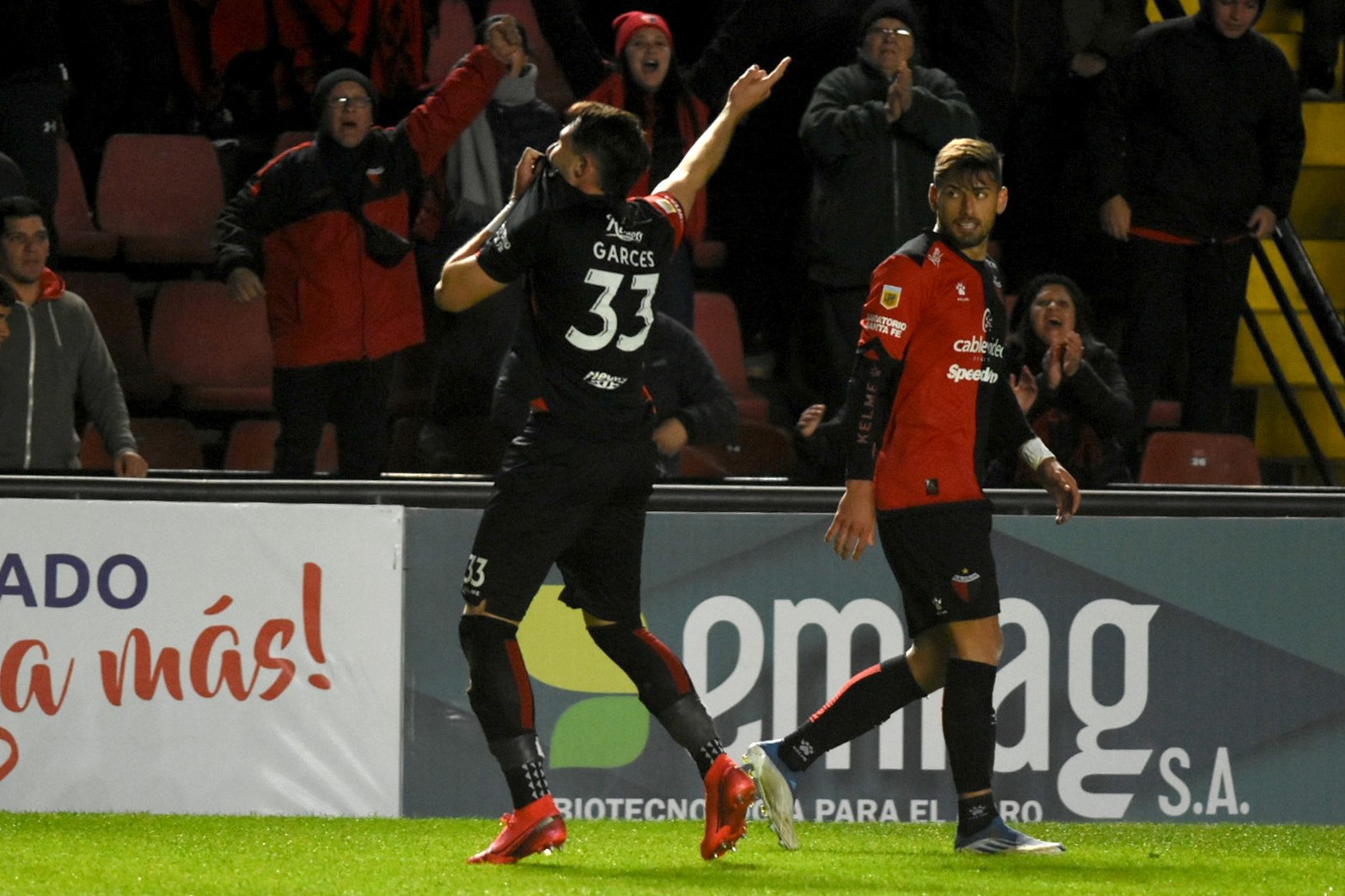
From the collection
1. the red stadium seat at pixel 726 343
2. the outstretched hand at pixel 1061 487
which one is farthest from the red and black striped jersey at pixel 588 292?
the red stadium seat at pixel 726 343

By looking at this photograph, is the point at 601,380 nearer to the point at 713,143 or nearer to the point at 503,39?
the point at 713,143

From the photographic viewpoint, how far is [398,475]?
7.05m

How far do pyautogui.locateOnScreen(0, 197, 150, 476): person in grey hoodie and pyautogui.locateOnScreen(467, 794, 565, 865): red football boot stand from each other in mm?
2928

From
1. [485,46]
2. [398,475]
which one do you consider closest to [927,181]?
[485,46]

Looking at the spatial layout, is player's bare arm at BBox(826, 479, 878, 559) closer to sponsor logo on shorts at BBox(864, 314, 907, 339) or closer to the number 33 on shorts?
sponsor logo on shorts at BBox(864, 314, 907, 339)

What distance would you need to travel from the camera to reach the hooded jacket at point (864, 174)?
8.37 meters

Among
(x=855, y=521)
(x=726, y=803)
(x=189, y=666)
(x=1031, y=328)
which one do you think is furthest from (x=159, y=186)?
(x=726, y=803)

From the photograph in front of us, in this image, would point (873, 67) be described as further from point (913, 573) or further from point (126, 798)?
point (126, 798)

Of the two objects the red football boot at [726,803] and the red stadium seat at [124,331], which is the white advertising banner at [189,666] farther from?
the red stadium seat at [124,331]

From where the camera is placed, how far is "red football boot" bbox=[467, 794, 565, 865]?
195 inches

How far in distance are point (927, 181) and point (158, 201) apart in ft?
11.8

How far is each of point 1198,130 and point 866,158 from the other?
4.82 feet

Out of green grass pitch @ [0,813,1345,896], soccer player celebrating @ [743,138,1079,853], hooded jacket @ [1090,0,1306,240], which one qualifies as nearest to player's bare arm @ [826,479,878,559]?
soccer player celebrating @ [743,138,1079,853]

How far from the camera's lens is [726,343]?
30.2 feet
